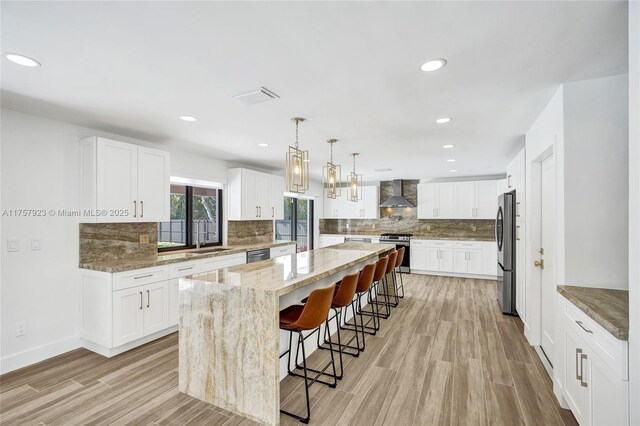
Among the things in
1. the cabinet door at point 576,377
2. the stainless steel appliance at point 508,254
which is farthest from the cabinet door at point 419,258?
the cabinet door at point 576,377

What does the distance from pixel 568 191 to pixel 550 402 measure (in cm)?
162

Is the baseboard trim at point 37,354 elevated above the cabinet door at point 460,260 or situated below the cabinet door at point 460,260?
below

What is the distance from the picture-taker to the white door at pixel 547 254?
284 centimetres

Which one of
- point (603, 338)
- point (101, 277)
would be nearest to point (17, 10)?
point (101, 277)

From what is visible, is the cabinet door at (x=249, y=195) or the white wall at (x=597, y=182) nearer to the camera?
the white wall at (x=597, y=182)

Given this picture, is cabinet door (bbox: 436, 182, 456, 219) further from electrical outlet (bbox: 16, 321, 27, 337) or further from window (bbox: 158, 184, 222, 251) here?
electrical outlet (bbox: 16, 321, 27, 337)

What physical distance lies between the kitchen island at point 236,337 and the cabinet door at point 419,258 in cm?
535

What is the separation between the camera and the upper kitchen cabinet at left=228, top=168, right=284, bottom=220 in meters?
5.24

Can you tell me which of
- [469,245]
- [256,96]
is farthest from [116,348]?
[469,245]

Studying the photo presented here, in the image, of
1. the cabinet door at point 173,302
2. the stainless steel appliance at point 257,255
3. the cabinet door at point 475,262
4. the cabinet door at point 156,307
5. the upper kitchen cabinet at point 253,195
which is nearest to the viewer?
the cabinet door at point 156,307

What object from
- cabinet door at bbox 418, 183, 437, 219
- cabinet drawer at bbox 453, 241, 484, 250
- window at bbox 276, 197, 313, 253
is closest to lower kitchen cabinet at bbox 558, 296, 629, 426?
cabinet drawer at bbox 453, 241, 484, 250

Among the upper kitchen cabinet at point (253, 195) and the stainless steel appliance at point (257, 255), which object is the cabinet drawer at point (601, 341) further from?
the upper kitchen cabinet at point (253, 195)

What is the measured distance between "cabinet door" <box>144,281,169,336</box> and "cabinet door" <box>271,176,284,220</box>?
2.76 m

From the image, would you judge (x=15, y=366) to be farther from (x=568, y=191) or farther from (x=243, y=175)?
(x=568, y=191)
